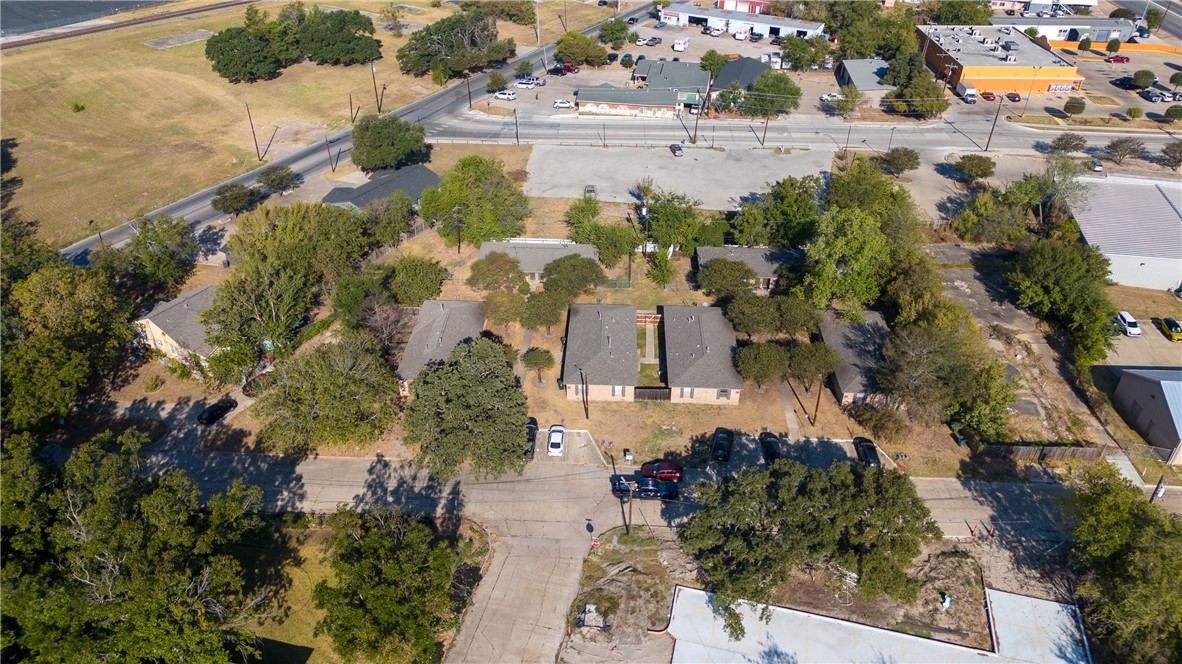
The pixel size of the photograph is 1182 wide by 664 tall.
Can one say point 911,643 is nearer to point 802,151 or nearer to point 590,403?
point 590,403

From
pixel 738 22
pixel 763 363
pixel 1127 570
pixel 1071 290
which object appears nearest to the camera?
pixel 1127 570

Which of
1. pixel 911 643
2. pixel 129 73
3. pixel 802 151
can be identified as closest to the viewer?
pixel 911 643

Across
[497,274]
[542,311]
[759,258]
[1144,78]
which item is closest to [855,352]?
[759,258]

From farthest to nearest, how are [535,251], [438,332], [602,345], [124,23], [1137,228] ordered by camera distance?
[124,23] → [1137,228] → [535,251] → [438,332] → [602,345]

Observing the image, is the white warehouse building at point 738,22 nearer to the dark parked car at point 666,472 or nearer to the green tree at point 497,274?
the green tree at point 497,274

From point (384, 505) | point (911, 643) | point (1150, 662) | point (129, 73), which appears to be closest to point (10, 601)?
point (384, 505)

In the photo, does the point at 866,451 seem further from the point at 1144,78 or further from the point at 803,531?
the point at 1144,78
